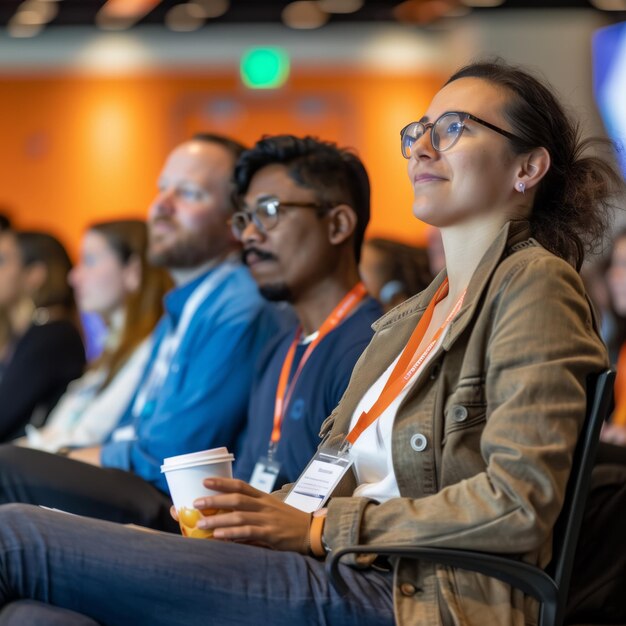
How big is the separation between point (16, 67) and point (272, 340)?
24.6 ft

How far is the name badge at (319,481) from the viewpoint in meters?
1.89

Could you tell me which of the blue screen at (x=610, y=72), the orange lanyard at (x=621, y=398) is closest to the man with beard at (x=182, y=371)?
the orange lanyard at (x=621, y=398)

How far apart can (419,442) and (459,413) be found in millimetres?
85

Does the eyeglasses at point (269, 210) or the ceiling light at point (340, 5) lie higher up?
the ceiling light at point (340, 5)

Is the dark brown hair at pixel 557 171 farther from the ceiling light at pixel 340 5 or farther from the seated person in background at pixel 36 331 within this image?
the ceiling light at pixel 340 5

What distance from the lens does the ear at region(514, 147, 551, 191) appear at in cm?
191

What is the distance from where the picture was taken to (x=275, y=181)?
3.03 meters

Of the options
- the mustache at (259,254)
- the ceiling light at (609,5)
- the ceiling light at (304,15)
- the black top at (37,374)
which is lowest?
the black top at (37,374)

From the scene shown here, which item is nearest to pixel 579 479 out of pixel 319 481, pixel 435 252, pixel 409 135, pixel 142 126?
pixel 319 481

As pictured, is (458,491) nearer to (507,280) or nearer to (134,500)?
(507,280)

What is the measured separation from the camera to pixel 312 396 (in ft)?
8.57

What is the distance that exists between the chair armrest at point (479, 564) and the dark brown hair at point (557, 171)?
22.8 inches

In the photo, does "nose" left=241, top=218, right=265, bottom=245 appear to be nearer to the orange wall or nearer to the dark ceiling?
the dark ceiling

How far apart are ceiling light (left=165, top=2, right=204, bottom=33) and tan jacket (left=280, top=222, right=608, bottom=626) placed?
7.83 m
